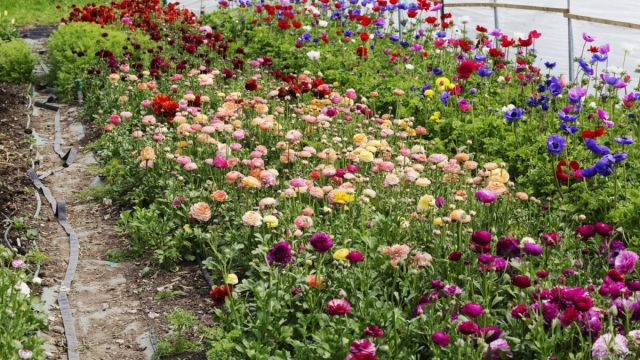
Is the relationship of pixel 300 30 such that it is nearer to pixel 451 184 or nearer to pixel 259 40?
pixel 259 40

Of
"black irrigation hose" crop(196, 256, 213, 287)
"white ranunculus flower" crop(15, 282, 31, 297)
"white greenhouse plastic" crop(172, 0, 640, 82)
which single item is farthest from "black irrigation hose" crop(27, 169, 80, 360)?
"white greenhouse plastic" crop(172, 0, 640, 82)

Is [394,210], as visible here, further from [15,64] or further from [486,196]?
[15,64]

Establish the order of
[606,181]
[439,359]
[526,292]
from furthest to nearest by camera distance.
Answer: [606,181] → [526,292] → [439,359]

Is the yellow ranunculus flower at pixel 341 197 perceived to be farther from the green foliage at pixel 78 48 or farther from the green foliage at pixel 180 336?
the green foliage at pixel 78 48

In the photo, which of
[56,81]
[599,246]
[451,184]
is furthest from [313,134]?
[56,81]

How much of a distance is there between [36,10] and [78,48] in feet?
25.8

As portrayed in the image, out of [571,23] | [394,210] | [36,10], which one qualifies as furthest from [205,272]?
[36,10]

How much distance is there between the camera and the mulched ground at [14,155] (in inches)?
240

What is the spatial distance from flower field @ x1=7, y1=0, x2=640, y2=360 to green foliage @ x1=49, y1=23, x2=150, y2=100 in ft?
0.88

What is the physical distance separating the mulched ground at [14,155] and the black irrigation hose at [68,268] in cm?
11

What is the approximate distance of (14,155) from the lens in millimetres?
7199

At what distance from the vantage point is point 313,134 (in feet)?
21.6

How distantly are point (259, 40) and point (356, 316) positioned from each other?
692cm

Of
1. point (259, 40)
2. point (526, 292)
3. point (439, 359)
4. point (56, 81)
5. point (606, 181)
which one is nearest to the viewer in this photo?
point (439, 359)
